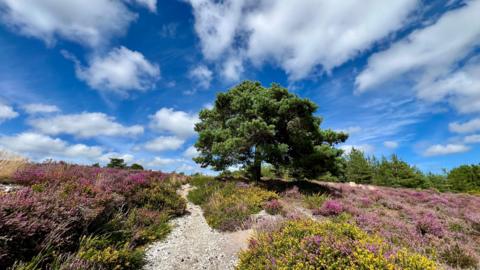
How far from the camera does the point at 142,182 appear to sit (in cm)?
980

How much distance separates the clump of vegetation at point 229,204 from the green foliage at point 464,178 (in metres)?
48.1

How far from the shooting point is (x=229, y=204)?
8.98 metres

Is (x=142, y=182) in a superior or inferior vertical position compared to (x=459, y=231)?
superior

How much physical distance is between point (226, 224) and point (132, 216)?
3.02m

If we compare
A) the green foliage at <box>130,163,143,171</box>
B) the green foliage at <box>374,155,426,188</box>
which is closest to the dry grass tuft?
the green foliage at <box>130,163,143,171</box>

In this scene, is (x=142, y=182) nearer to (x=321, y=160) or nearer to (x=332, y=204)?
(x=332, y=204)

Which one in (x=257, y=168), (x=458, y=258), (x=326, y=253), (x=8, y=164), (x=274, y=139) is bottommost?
(x=458, y=258)

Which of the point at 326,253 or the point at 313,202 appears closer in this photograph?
the point at 326,253

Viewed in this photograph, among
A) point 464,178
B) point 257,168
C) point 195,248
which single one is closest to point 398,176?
point 464,178

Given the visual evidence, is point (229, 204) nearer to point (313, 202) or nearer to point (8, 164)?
point (313, 202)

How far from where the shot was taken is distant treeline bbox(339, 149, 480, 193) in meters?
37.7

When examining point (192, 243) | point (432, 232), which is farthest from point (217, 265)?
point (432, 232)

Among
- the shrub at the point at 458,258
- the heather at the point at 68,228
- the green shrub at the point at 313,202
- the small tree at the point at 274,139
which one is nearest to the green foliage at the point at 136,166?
the small tree at the point at 274,139

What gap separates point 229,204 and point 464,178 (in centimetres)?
5282
